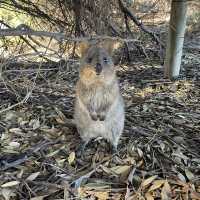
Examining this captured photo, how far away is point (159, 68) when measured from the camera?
6.91 m

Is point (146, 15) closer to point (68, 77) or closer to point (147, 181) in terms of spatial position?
point (68, 77)

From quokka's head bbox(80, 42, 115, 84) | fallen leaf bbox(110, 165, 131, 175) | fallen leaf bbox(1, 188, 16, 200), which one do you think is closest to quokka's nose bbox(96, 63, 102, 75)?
quokka's head bbox(80, 42, 115, 84)

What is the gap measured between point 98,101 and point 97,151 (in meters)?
0.50

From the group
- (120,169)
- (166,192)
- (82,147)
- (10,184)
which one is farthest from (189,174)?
(10,184)

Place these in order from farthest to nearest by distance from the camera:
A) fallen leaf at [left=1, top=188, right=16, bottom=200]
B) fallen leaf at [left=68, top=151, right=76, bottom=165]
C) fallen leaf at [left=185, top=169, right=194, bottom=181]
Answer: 1. fallen leaf at [left=68, top=151, right=76, bottom=165]
2. fallen leaf at [left=185, top=169, right=194, bottom=181]
3. fallen leaf at [left=1, top=188, right=16, bottom=200]

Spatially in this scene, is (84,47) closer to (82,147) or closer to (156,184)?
(82,147)

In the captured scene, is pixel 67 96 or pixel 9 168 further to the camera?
pixel 67 96

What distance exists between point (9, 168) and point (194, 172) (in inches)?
65.6

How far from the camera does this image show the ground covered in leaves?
12.1 feet

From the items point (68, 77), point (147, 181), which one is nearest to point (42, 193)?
point (147, 181)

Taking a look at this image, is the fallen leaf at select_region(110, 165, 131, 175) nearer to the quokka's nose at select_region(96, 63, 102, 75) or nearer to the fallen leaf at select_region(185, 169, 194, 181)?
the fallen leaf at select_region(185, 169, 194, 181)

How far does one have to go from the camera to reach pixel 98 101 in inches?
173

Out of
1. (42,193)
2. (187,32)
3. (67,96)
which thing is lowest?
(42,193)

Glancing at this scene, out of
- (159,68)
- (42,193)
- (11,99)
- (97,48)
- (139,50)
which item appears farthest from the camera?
(139,50)
